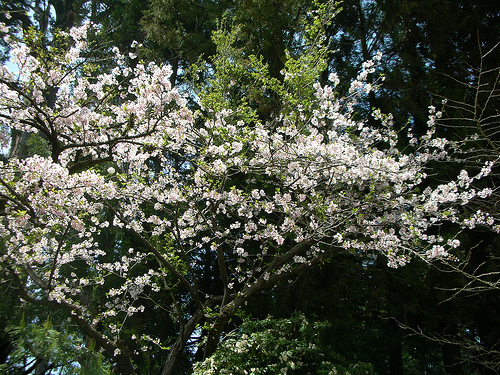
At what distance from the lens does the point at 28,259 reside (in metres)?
4.19

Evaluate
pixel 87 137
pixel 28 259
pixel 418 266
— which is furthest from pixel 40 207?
pixel 418 266

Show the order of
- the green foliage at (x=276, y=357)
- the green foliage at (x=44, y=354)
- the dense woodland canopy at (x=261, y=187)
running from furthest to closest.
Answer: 1. the green foliage at (x=276, y=357)
2. the dense woodland canopy at (x=261, y=187)
3. the green foliage at (x=44, y=354)

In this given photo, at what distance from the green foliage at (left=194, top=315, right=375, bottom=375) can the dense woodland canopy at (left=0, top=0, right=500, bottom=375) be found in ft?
0.10

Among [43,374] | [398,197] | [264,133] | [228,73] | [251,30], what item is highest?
[251,30]

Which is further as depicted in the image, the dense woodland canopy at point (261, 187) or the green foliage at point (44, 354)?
the dense woodland canopy at point (261, 187)

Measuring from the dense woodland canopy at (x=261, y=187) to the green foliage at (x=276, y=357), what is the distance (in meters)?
0.03

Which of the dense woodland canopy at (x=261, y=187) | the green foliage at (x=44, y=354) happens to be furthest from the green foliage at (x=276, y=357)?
the green foliage at (x=44, y=354)

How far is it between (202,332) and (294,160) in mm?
4313

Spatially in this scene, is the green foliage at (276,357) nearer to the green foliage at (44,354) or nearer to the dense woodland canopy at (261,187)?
the dense woodland canopy at (261,187)

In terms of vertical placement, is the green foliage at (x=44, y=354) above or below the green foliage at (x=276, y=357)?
above

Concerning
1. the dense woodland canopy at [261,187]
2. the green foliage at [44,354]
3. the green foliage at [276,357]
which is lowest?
the green foliage at [276,357]

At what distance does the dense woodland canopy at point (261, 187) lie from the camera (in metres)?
3.55

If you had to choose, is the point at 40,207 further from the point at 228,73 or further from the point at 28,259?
the point at 228,73

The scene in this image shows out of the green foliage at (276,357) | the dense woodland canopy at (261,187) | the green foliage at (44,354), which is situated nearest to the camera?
the green foliage at (44,354)
